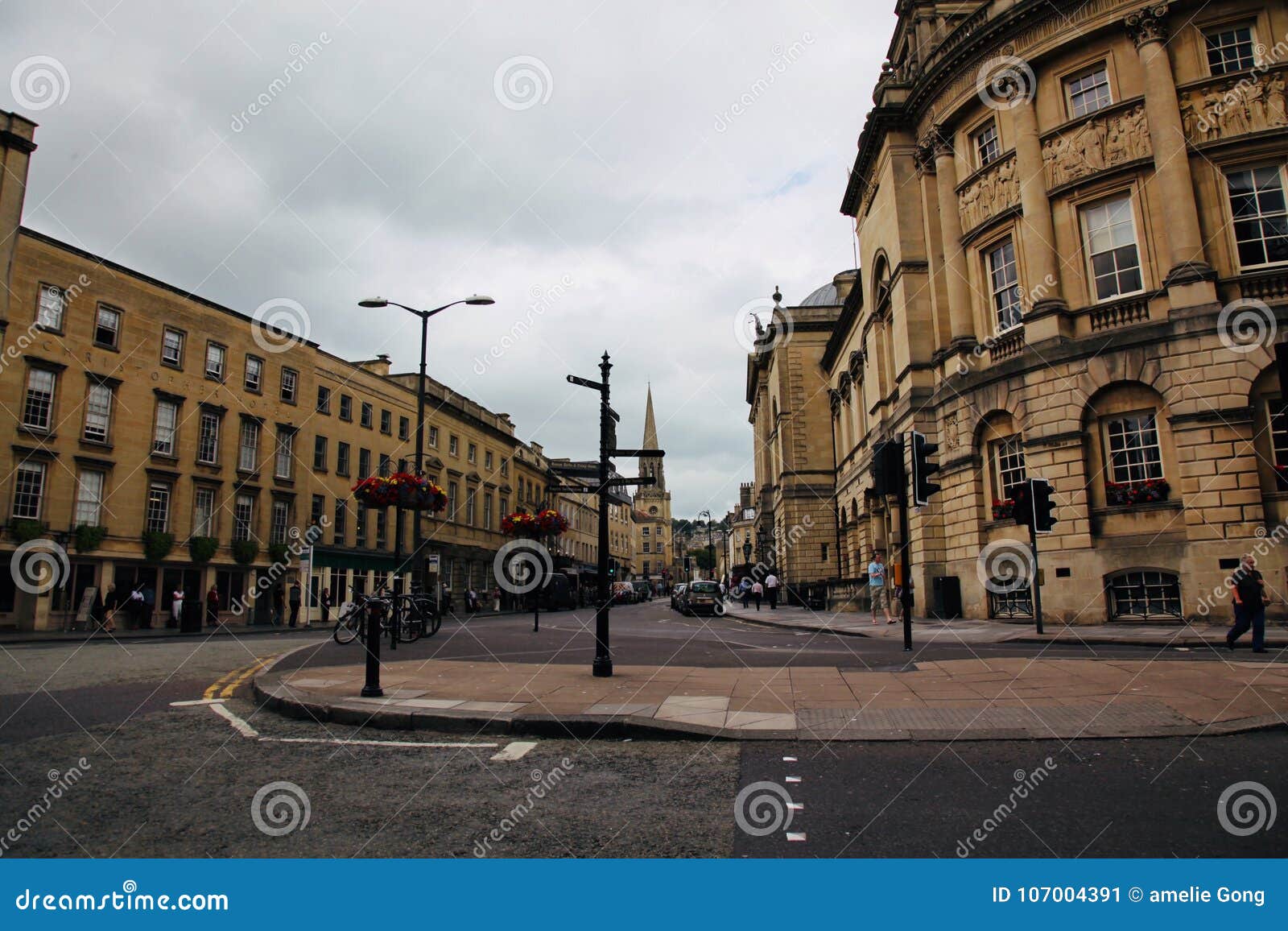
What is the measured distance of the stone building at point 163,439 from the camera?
25.0 meters

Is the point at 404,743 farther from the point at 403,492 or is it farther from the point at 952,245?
the point at 952,245

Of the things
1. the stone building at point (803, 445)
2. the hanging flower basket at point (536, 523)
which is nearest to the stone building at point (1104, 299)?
the hanging flower basket at point (536, 523)

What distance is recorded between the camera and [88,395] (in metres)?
26.8

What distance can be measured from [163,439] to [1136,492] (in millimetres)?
32438

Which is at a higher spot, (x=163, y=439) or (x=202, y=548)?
(x=163, y=439)

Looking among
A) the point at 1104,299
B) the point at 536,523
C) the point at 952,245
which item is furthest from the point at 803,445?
the point at 1104,299

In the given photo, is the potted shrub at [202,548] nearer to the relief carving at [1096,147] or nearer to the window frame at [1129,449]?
the window frame at [1129,449]

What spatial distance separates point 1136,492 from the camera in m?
17.8

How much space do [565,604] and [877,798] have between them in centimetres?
4999

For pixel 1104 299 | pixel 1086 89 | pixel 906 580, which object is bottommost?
pixel 906 580

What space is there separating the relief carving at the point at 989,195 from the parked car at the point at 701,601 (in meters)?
19.8

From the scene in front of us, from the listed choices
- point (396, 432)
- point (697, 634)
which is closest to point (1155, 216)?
point (697, 634)

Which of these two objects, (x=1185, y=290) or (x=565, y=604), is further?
(x=565, y=604)

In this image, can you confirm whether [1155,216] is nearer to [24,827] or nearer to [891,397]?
[891,397]
